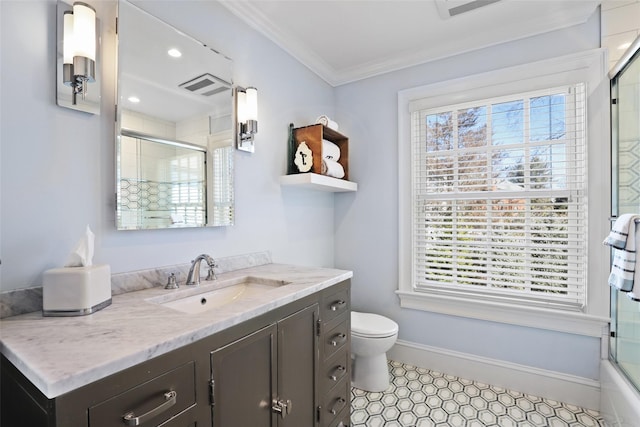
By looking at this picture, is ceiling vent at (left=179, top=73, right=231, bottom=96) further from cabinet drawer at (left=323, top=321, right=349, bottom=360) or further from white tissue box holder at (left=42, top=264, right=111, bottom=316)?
cabinet drawer at (left=323, top=321, right=349, bottom=360)

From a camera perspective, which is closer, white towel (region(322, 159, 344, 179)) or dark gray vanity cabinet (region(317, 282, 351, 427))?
dark gray vanity cabinet (region(317, 282, 351, 427))

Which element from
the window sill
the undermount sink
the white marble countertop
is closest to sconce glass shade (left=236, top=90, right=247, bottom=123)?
the undermount sink

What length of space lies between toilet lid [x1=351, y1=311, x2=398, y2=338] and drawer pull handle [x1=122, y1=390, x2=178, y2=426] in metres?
1.50

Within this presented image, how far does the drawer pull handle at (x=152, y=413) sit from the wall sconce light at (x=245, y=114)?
1.34 meters

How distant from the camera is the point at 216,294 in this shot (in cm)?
151

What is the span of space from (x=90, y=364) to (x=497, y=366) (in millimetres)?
2500

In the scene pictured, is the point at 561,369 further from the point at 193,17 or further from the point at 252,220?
the point at 193,17

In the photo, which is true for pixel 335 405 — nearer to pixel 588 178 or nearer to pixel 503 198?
pixel 503 198

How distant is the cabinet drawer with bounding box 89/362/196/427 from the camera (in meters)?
0.73

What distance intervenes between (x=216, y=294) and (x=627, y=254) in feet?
6.25

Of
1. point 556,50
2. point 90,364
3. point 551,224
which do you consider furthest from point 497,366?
point 90,364

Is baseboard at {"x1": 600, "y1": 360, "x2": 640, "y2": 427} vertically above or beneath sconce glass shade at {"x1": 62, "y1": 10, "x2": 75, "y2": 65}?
beneath

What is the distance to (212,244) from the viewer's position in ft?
5.68

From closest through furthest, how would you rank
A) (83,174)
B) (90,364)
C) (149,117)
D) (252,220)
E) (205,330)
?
(90,364)
(205,330)
(83,174)
(149,117)
(252,220)
